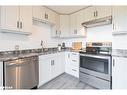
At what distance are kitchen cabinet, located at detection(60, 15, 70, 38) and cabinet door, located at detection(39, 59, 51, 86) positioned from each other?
1.60 metres

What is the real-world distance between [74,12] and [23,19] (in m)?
2.14

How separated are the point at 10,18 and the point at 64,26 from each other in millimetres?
2306

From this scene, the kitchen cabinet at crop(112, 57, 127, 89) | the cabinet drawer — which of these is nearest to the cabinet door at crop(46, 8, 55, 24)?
the cabinet drawer

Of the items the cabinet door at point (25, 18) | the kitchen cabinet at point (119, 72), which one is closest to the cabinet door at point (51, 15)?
the cabinet door at point (25, 18)

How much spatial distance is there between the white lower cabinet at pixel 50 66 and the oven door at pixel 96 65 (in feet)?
2.76

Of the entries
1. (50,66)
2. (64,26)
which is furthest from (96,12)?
(50,66)

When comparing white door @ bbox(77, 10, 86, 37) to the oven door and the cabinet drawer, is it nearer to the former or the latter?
the oven door

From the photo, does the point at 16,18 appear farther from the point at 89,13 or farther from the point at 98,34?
the point at 98,34

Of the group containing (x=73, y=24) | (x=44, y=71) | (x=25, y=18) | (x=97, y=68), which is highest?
(x=73, y=24)

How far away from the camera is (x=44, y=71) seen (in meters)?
2.74

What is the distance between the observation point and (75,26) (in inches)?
151

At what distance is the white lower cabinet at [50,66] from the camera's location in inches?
104

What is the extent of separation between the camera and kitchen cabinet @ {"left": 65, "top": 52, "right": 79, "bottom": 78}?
10.8 ft

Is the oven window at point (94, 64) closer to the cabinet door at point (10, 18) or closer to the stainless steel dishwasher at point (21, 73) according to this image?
the stainless steel dishwasher at point (21, 73)
